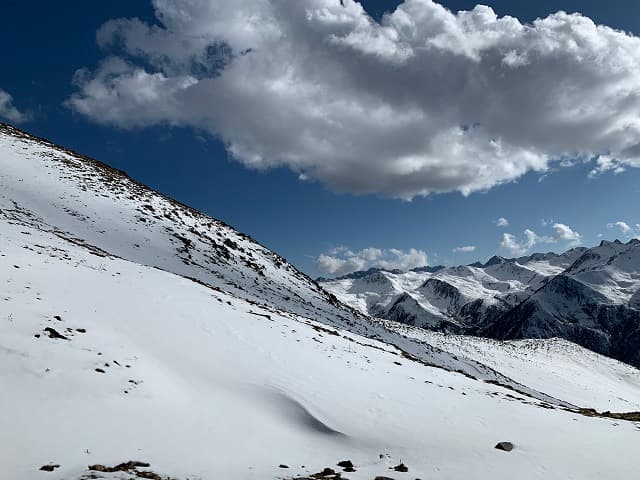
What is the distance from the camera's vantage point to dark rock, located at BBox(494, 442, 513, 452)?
43.2 ft

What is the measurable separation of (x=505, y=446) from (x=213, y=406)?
31.3ft

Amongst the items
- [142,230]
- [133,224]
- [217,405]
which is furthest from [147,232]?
[217,405]

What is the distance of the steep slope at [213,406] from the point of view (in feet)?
33.6

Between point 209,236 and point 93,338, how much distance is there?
40.1m

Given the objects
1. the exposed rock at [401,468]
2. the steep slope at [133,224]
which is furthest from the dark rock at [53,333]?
the steep slope at [133,224]

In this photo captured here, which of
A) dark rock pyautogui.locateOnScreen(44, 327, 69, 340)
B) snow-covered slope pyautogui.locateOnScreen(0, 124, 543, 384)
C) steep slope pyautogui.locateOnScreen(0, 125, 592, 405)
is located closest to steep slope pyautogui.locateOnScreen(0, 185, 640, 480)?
dark rock pyautogui.locateOnScreen(44, 327, 69, 340)

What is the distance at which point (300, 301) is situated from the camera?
148 ft

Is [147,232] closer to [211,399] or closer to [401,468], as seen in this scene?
[211,399]

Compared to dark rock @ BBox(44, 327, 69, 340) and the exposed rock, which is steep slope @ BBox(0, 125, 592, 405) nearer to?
dark rock @ BBox(44, 327, 69, 340)

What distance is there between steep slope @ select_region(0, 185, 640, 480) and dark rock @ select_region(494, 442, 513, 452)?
0.20 m

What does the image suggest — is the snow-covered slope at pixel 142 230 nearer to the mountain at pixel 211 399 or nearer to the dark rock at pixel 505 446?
the mountain at pixel 211 399

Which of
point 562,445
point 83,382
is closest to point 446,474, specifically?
point 562,445

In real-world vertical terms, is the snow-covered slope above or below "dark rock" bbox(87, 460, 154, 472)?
above

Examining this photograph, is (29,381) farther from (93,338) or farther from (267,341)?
(267,341)
